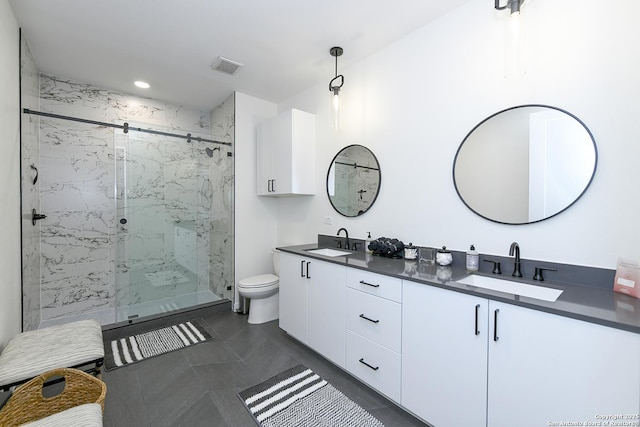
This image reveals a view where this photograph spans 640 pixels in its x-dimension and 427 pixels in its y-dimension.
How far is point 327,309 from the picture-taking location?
212 cm

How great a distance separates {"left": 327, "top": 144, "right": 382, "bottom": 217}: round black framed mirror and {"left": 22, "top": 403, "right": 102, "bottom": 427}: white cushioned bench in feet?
7.19

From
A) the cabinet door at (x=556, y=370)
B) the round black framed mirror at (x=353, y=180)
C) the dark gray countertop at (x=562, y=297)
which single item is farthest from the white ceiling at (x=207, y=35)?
the cabinet door at (x=556, y=370)

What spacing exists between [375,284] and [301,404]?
912 millimetres

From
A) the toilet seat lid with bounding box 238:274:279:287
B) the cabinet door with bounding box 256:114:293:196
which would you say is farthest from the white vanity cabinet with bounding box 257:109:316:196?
the toilet seat lid with bounding box 238:274:279:287

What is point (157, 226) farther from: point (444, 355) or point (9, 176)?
point (444, 355)

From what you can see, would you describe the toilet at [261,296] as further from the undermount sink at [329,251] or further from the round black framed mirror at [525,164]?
the round black framed mirror at [525,164]

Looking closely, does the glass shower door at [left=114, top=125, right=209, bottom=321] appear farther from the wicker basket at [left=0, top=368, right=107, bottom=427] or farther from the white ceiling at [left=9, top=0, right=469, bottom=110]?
the wicker basket at [left=0, top=368, right=107, bottom=427]

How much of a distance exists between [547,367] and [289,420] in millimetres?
1374

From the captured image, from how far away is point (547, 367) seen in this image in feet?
3.61

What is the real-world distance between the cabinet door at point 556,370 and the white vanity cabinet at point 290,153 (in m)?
2.21

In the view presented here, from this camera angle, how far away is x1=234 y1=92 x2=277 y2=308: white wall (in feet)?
11.0

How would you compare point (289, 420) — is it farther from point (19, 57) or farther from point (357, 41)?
point (19, 57)

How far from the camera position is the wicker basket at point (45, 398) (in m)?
1.24

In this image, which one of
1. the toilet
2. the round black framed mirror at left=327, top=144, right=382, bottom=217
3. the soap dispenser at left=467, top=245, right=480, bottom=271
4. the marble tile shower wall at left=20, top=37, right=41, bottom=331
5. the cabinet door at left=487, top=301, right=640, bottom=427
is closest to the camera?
the cabinet door at left=487, top=301, right=640, bottom=427
